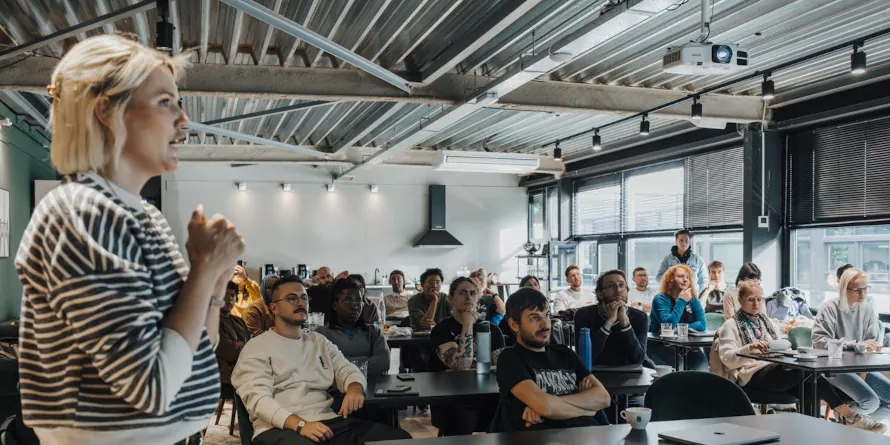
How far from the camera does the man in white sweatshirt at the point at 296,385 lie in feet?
11.3

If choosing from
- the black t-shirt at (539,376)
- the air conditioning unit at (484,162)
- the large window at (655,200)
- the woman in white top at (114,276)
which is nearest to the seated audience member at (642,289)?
the large window at (655,200)

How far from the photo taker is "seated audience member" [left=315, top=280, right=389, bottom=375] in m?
4.55

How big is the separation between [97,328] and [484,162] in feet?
33.2

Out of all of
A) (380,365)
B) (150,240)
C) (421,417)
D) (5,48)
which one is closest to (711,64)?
(380,365)

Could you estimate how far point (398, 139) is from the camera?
963 centimetres

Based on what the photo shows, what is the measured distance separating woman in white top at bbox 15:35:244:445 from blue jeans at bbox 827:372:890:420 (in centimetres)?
508

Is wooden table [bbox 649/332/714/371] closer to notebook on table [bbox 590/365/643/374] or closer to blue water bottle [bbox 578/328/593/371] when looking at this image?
notebook on table [bbox 590/365/643/374]

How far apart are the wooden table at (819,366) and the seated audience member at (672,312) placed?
5.23ft

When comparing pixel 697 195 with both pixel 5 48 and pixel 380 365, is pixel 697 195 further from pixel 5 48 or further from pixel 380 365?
pixel 5 48

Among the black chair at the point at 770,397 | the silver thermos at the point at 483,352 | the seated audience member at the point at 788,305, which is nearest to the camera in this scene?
the silver thermos at the point at 483,352

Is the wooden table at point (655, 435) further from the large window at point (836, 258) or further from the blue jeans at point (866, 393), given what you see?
the large window at point (836, 258)

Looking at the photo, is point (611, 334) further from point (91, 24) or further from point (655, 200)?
point (655, 200)

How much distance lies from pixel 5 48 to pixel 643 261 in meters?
8.70

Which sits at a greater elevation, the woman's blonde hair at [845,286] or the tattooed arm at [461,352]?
the woman's blonde hair at [845,286]
